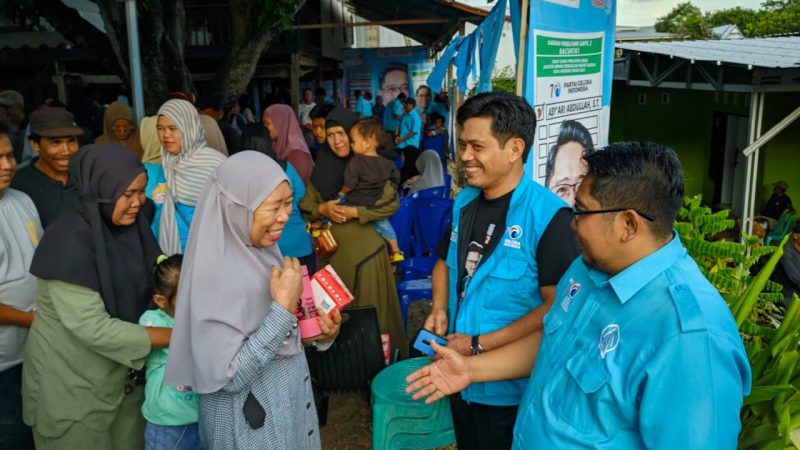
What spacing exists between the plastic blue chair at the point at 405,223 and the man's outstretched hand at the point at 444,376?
400cm

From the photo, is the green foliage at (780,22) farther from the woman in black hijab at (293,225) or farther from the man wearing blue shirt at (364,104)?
the woman in black hijab at (293,225)

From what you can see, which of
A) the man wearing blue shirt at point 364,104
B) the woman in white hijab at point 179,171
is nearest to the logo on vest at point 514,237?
the woman in white hijab at point 179,171

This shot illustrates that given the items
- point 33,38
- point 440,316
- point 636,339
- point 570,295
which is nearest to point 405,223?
point 440,316

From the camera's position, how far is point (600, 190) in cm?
150

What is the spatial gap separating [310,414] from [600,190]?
1.42m

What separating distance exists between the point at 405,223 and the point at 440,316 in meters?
3.60

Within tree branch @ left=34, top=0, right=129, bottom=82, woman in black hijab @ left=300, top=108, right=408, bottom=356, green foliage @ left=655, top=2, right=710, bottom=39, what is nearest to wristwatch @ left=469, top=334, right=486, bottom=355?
woman in black hijab @ left=300, top=108, right=408, bottom=356

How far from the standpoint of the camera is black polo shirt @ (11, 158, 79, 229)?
338 cm

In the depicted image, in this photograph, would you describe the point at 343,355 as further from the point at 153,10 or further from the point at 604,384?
the point at 153,10

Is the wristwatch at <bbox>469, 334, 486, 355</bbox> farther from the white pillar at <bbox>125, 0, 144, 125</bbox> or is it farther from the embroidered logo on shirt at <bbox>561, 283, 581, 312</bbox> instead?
the white pillar at <bbox>125, 0, 144, 125</bbox>

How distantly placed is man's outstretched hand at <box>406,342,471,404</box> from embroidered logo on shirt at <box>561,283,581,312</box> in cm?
41

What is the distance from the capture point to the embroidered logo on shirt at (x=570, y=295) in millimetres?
1699

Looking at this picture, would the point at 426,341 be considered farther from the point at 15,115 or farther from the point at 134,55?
the point at 15,115

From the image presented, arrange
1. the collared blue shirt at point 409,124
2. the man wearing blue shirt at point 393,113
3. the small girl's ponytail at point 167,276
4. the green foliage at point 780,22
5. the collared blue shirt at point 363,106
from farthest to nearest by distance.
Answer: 1. the green foliage at point 780,22
2. the collared blue shirt at point 363,106
3. the man wearing blue shirt at point 393,113
4. the collared blue shirt at point 409,124
5. the small girl's ponytail at point 167,276
